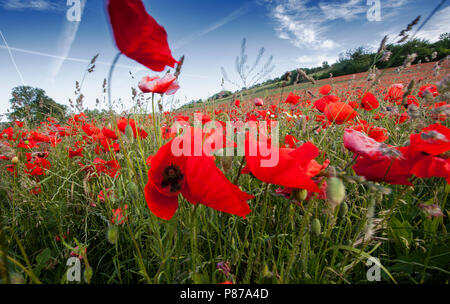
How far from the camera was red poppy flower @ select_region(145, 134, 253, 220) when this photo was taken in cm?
48

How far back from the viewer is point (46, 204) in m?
1.21

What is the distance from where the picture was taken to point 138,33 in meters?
0.51

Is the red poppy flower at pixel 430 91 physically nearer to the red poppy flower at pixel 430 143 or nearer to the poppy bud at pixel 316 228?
the red poppy flower at pixel 430 143

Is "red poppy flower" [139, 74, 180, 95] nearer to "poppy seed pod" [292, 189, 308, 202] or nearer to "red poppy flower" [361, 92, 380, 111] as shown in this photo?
"poppy seed pod" [292, 189, 308, 202]

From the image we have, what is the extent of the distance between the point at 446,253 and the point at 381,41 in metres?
0.93

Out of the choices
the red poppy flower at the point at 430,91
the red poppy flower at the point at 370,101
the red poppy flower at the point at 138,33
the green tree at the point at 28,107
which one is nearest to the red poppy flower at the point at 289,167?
the red poppy flower at the point at 138,33

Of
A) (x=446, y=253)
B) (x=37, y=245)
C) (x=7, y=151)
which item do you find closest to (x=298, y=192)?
(x=446, y=253)

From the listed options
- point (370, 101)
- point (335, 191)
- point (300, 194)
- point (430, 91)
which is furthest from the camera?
point (370, 101)

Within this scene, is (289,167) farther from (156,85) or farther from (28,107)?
(28,107)

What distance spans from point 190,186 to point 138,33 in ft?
1.28

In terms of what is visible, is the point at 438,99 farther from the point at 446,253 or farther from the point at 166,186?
the point at 166,186

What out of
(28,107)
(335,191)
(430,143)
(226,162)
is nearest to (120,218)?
(226,162)

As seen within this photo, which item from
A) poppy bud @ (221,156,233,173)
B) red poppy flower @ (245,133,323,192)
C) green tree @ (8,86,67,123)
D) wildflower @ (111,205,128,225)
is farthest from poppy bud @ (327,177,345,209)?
green tree @ (8,86,67,123)

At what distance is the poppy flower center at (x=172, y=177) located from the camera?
1.93 feet
